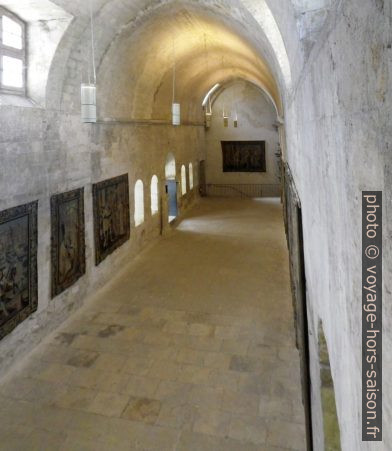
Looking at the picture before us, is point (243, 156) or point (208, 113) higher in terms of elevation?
point (208, 113)

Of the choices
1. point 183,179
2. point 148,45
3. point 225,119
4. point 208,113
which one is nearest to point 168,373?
point 148,45

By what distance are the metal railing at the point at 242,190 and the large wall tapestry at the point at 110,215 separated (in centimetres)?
1358

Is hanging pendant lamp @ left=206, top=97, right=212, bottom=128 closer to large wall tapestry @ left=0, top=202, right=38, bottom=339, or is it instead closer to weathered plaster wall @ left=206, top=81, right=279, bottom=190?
weathered plaster wall @ left=206, top=81, right=279, bottom=190

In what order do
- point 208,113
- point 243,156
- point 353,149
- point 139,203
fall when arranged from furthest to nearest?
point 243,156 < point 208,113 < point 139,203 < point 353,149

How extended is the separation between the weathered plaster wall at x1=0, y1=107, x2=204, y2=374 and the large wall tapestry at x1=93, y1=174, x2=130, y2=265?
0.19m

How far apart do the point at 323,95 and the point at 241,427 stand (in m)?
4.52

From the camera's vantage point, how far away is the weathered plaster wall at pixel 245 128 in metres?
23.2

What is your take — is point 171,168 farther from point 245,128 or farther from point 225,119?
point 245,128

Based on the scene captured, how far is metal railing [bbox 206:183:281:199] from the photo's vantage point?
23734 millimetres

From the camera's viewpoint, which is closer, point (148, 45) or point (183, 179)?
point (148, 45)

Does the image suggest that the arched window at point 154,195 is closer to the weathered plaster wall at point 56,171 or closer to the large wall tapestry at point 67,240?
the weathered plaster wall at point 56,171

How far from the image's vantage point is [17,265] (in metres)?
6.56

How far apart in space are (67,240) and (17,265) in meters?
1.64

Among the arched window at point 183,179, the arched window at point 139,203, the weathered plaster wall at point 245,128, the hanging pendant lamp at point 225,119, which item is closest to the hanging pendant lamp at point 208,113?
the weathered plaster wall at point 245,128
